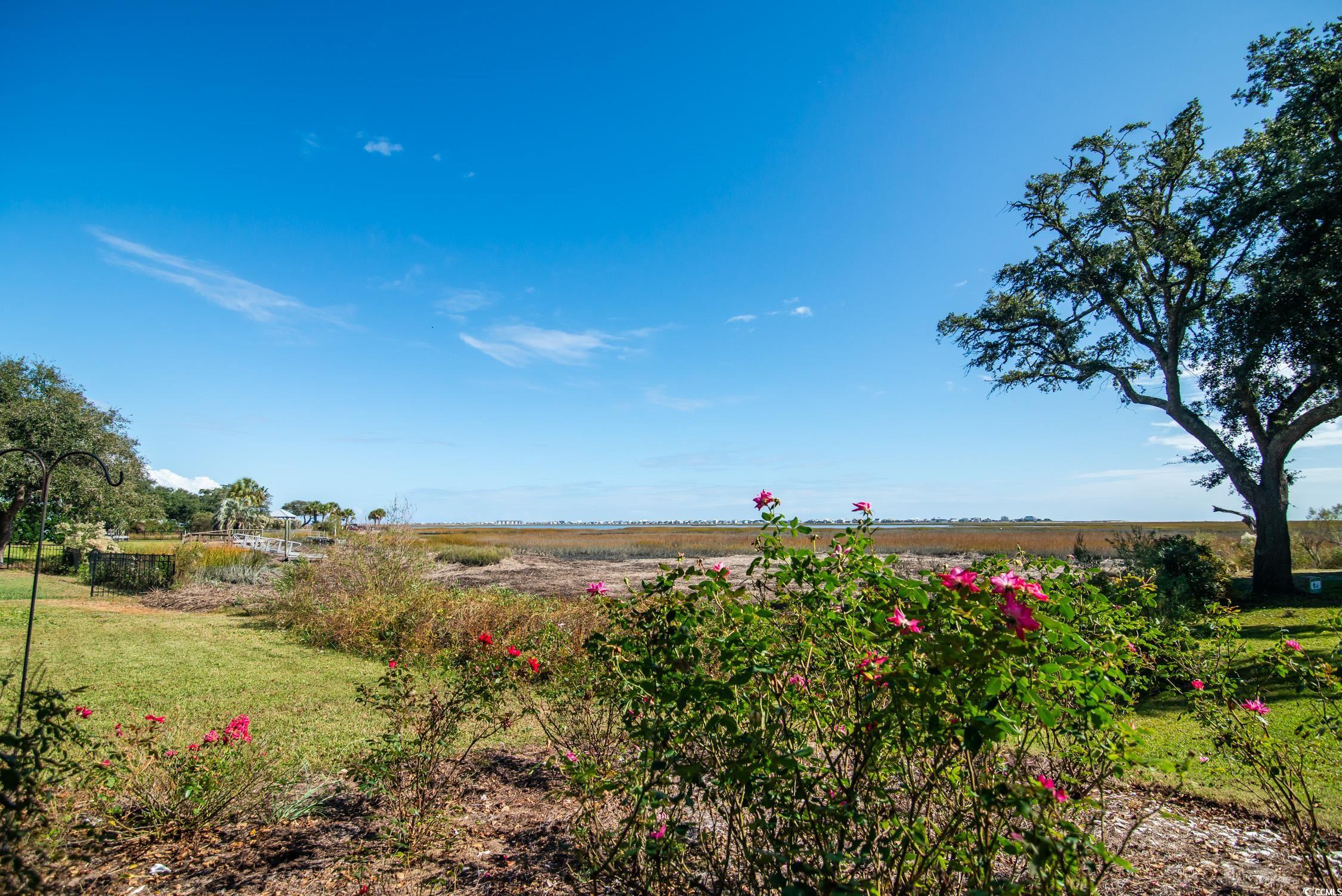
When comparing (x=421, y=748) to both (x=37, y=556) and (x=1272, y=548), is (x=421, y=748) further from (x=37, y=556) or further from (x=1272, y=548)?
(x=1272, y=548)

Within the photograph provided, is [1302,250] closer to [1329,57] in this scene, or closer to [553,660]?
[1329,57]

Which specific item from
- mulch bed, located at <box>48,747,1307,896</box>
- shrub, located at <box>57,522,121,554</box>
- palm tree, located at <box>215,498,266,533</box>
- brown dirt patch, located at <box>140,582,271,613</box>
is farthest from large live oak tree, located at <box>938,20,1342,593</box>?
palm tree, located at <box>215,498,266,533</box>

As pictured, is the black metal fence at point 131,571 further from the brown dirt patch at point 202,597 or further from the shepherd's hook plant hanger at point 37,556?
the shepherd's hook plant hanger at point 37,556

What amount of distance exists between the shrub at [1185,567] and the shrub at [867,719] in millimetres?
9416

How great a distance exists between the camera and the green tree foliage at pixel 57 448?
20156 millimetres

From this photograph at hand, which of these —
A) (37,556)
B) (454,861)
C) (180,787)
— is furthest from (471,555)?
(454,861)

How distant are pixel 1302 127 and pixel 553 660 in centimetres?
1687

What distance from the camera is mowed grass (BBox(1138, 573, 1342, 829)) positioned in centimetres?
349

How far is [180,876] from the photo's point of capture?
8.89 ft

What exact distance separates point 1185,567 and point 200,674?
52.0 ft

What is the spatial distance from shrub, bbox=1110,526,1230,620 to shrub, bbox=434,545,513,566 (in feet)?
79.6

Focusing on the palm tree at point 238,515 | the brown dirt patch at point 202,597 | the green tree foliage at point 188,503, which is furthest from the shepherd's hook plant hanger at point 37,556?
the green tree foliage at point 188,503

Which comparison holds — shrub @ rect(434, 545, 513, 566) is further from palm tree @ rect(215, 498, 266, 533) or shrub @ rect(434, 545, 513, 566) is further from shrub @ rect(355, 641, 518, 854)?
shrub @ rect(355, 641, 518, 854)

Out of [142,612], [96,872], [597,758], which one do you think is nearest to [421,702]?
[597,758]
